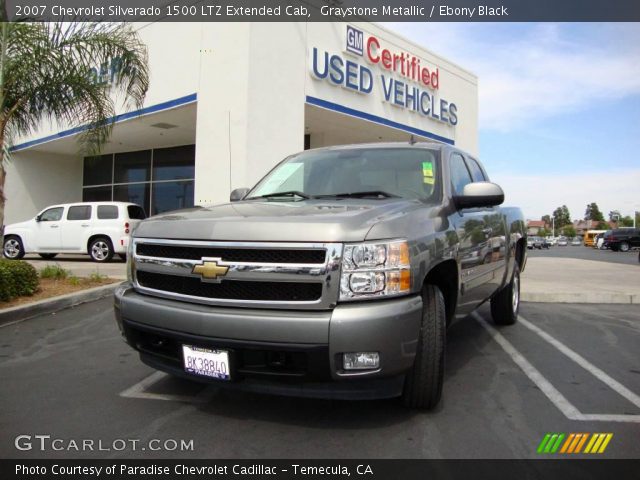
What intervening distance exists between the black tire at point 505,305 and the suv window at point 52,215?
12.3 m

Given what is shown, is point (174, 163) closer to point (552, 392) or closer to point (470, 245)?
point (470, 245)

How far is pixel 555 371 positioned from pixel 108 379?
361 centimetres

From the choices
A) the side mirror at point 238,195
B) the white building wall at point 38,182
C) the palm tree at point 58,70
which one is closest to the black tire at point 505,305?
the side mirror at point 238,195

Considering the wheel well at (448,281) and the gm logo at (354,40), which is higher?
the gm logo at (354,40)

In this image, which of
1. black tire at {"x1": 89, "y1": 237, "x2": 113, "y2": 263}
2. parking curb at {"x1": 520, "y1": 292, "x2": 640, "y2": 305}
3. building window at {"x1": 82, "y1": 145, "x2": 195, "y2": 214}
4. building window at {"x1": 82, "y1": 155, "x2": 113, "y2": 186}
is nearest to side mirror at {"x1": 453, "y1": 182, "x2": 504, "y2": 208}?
parking curb at {"x1": 520, "y1": 292, "x2": 640, "y2": 305}

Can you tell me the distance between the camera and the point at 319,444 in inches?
105

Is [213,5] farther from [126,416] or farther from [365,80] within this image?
[126,416]

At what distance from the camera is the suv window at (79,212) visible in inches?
524

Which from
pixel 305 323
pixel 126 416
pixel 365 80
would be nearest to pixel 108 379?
pixel 126 416

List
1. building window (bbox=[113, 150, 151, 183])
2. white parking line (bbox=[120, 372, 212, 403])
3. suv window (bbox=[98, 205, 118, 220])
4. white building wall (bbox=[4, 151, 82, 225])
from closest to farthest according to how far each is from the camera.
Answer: white parking line (bbox=[120, 372, 212, 403]), suv window (bbox=[98, 205, 118, 220]), building window (bbox=[113, 150, 151, 183]), white building wall (bbox=[4, 151, 82, 225])

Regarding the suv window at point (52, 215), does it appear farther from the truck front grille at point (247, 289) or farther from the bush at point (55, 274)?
the truck front grille at point (247, 289)

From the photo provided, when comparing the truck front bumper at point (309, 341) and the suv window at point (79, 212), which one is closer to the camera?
the truck front bumper at point (309, 341)

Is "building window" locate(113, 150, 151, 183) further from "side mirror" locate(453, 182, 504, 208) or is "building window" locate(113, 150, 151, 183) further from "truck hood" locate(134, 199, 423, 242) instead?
"side mirror" locate(453, 182, 504, 208)

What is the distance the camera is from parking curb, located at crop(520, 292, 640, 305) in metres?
7.70
